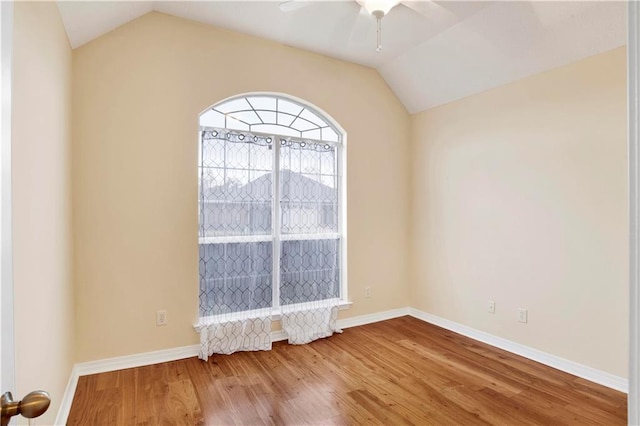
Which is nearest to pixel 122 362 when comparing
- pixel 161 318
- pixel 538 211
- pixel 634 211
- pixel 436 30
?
pixel 161 318

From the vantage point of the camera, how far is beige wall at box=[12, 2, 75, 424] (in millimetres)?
1374

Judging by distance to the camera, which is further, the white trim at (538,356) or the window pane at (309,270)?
the window pane at (309,270)

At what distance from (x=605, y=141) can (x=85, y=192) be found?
3940 mm

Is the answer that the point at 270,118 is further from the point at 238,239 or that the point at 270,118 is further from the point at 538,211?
the point at 538,211

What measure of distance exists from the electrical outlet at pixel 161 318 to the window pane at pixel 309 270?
1089 millimetres

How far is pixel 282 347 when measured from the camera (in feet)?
10.8

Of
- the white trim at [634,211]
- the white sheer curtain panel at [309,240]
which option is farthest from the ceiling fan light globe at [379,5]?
the white trim at [634,211]

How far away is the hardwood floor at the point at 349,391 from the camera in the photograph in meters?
2.17

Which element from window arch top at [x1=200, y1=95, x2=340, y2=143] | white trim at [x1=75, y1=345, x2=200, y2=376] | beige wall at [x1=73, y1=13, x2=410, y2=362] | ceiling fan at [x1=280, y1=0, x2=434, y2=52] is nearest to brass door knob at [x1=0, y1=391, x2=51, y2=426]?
beige wall at [x1=73, y1=13, x2=410, y2=362]

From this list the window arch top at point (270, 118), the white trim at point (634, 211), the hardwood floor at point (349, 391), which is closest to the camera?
the white trim at point (634, 211)

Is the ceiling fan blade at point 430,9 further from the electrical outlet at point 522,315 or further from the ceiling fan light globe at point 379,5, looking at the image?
the electrical outlet at point 522,315

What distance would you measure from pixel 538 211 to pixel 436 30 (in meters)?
1.84

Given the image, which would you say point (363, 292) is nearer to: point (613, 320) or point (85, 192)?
point (613, 320)

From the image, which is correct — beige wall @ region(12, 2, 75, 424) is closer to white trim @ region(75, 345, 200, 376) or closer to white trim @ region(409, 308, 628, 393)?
white trim @ region(75, 345, 200, 376)
